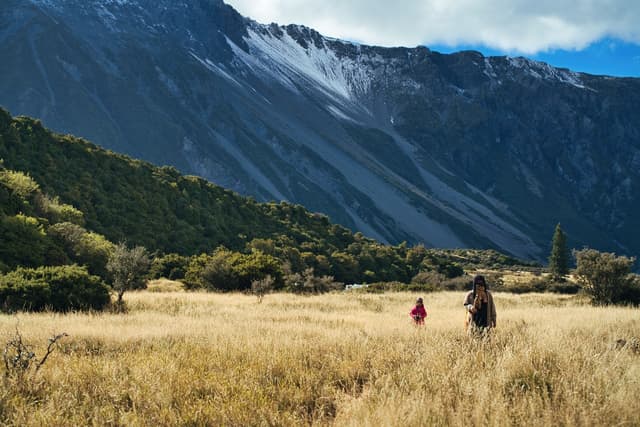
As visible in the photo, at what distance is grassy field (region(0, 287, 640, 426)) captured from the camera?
550 centimetres

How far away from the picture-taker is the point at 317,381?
7012 millimetres

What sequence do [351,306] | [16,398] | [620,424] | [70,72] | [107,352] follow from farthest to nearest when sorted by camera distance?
[70,72]
[351,306]
[107,352]
[16,398]
[620,424]

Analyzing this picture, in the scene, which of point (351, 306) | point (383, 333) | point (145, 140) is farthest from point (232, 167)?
point (383, 333)

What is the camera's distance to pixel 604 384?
239 inches

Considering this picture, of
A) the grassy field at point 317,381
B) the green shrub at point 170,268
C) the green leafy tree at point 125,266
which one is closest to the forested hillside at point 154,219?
the green shrub at point 170,268

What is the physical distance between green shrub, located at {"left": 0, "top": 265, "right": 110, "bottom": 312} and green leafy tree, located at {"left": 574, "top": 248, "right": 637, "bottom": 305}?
784 inches

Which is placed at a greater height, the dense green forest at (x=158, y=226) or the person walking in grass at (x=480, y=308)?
the dense green forest at (x=158, y=226)

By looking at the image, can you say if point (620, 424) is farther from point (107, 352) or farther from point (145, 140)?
point (145, 140)

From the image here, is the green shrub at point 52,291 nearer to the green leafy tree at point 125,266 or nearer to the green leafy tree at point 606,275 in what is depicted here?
the green leafy tree at point 125,266

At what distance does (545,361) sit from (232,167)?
16091 cm

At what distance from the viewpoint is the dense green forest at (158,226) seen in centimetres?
2992

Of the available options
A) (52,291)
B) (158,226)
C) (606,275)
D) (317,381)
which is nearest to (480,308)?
(317,381)

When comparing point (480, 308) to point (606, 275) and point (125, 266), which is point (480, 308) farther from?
point (606, 275)

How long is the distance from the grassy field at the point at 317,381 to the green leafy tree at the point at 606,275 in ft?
46.9
